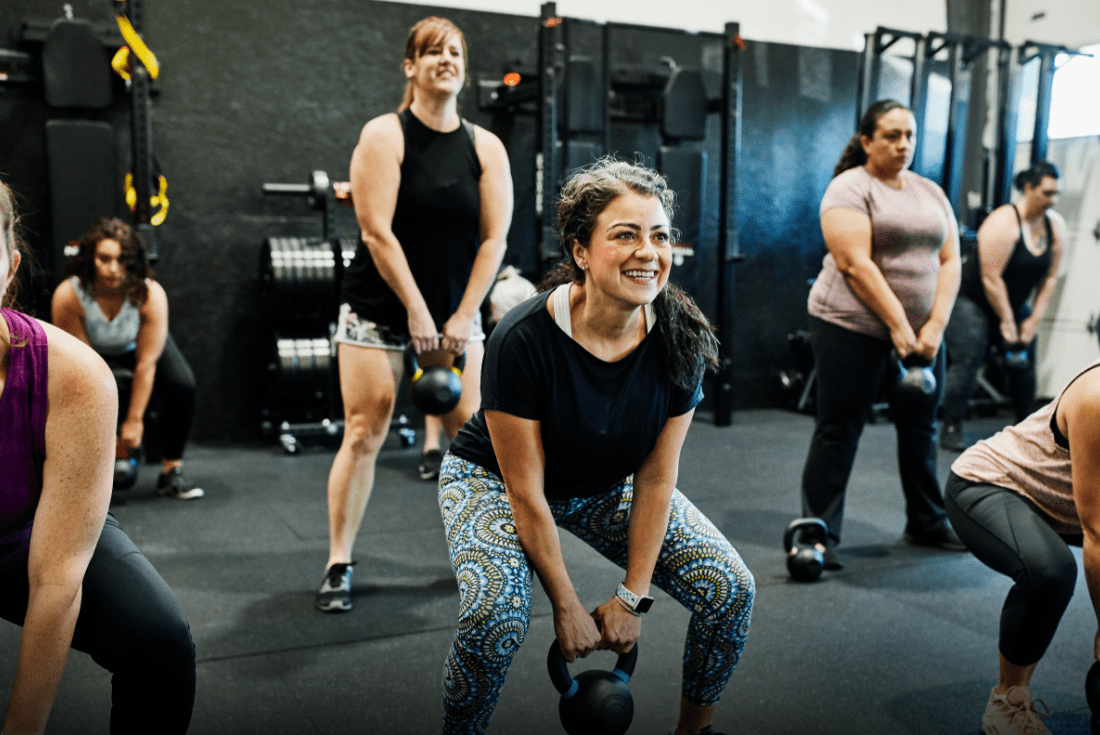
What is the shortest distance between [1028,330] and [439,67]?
3193 millimetres

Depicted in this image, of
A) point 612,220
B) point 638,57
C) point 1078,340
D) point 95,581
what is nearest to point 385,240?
point 612,220

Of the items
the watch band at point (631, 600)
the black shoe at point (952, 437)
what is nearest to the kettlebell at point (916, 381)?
the watch band at point (631, 600)

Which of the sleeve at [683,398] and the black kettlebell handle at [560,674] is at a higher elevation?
the sleeve at [683,398]

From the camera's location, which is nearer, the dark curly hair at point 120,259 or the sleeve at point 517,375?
the sleeve at point 517,375

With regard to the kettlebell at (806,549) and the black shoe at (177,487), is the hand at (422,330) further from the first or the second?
the black shoe at (177,487)

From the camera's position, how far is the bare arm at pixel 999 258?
4.07 metres

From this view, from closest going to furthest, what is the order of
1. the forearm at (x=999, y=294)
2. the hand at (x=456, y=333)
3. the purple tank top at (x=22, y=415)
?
the purple tank top at (x=22, y=415) → the hand at (x=456, y=333) → the forearm at (x=999, y=294)

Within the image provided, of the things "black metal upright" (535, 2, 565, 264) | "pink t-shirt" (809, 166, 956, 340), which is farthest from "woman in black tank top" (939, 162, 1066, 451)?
"black metal upright" (535, 2, 565, 264)

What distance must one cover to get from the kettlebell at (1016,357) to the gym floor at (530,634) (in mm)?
1131

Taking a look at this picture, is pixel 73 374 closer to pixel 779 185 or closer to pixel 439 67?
pixel 439 67

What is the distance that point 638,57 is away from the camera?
5.15 metres

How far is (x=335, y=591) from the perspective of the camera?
229 centimetres

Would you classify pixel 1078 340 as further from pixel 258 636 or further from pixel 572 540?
pixel 258 636

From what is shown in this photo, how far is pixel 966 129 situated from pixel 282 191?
4.20m
